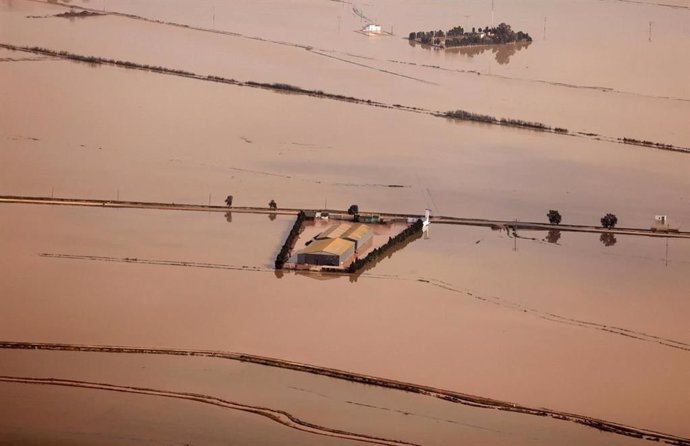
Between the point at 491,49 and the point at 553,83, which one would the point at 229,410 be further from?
the point at 491,49

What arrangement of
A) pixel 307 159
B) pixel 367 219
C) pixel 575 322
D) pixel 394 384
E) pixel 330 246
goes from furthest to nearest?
pixel 307 159 → pixel 367 219 → pixel 330 246 → pixel 575 322 → pixel 394 384

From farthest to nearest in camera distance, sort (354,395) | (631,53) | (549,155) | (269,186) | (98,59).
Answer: (631,53)
(98,59)
(549,155)
(269,186)
(354,395)

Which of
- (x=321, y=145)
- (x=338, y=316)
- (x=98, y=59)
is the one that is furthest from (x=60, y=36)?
(x=338, y=316)

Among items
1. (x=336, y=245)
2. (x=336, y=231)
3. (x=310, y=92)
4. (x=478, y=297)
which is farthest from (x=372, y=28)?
(x=478, y=297)

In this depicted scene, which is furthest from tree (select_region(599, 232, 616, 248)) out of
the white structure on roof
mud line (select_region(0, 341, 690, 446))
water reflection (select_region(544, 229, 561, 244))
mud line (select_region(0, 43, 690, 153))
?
the white structure on roof

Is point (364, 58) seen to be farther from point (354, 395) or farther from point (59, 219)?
point (354, 395)

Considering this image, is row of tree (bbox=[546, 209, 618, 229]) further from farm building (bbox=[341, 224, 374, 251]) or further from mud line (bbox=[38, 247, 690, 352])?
mud line (bbox=[38, 247, 690, 352])
